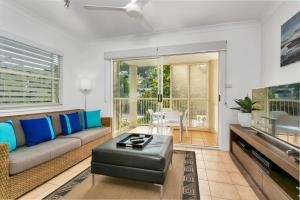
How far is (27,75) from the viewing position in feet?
9.31

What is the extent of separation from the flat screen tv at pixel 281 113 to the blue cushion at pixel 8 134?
296cm

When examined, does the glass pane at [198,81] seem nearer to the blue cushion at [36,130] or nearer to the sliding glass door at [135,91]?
the sliding glass door at [135,91]

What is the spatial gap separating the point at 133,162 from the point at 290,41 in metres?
2.52

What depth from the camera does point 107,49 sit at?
13.4 ft

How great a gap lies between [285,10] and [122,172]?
122 inches

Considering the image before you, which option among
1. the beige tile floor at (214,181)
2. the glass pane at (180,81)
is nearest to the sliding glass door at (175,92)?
the glass pane at (180,81)

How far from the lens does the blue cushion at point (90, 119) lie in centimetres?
347

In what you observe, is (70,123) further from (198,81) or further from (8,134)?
(198,81)

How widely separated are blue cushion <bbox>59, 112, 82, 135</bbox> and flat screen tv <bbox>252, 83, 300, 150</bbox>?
3009mm

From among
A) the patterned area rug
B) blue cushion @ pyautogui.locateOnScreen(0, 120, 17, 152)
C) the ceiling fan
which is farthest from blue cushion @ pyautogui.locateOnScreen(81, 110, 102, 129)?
the ceiling fan

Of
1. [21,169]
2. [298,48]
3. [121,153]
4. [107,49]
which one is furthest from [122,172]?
[107,49]

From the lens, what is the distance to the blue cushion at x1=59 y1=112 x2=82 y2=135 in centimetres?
291

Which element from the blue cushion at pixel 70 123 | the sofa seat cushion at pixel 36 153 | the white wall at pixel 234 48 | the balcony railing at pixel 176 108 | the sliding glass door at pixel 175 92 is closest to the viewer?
the sofa seat cushion at pixel 36 153

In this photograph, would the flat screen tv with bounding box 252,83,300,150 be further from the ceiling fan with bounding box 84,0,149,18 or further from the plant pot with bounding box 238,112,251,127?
the ceiling fan with bounding box 84,0,149,18
